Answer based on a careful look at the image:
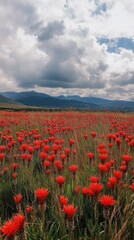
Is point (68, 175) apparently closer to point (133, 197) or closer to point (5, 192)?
A: point (5, 192)

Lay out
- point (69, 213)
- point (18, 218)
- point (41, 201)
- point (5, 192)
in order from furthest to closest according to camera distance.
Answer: point (5, 192) → point (41, 201) → point (69, 213) → point (18, 218)

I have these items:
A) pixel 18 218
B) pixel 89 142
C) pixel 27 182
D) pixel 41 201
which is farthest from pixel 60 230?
pixel 89 142

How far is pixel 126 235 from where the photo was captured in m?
2.53

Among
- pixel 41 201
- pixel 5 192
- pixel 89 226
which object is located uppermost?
pixel 41 201

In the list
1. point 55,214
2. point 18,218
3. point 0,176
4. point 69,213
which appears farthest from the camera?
point 0,176

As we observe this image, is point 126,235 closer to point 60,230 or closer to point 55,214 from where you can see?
point 60,230

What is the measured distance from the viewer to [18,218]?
1.89 meters

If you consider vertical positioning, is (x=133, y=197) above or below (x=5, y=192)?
above

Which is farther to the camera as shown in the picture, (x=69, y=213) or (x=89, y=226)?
(x=89, y=226)

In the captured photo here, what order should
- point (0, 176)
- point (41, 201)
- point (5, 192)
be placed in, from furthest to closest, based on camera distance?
point (0, 176) < point (5, 192) < point (41, 201)

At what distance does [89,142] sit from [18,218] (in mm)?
6004

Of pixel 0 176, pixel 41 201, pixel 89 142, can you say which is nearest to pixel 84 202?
pixel 41 201

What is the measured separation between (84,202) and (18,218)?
5.07 ft

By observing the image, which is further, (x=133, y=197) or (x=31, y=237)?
(x=133, y=197)
